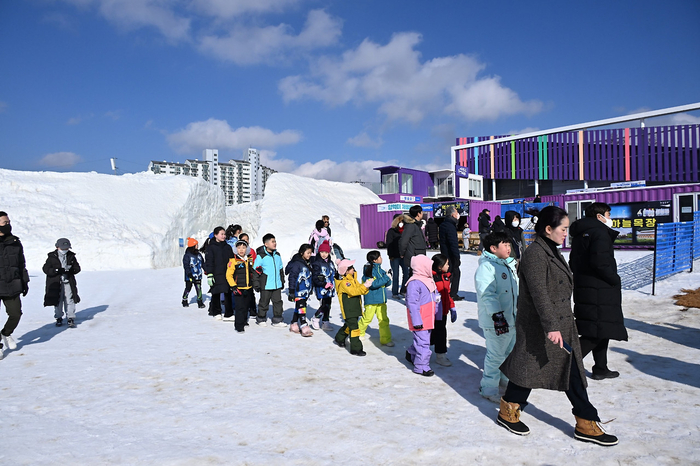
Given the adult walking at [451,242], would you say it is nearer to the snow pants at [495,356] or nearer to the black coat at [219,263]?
the black coat at [219,263]

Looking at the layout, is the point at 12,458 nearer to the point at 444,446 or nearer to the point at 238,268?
the point at 444,446

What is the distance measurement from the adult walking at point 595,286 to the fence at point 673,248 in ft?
22.7

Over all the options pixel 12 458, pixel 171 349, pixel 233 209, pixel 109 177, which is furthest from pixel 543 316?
pixel 233 209

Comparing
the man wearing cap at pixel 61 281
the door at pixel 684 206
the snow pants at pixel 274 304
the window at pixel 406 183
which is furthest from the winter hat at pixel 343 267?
the window at pixel 406 183

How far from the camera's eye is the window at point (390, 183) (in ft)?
129

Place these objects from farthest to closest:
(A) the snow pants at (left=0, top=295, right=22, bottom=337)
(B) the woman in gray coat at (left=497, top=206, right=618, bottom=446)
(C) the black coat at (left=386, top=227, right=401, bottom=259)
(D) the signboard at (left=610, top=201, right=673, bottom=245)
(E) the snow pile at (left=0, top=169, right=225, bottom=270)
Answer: (E) the snow pile at (left=0, top=169, right=225, bottom=270)
(D) the signboard at (left=610, top=201, right=673, bottom=245)
(C) the black coat at (left=386, top=227, right=401, bottom=259)
(A) the snow pants at (left=0, top=295, right=22, bottom=337)
(B) the woman in gray coat at (left=497, top=206, right=618, bottom=446)

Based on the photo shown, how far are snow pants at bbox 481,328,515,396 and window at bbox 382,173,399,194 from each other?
118ft

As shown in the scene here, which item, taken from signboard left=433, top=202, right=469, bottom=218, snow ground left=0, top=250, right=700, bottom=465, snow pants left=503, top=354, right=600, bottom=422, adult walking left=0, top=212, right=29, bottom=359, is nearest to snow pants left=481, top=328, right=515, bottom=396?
snow ground left=0, top=250, right=700, bottom=465

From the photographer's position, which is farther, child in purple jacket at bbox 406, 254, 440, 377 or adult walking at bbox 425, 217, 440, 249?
adult walking at bbox 425, 217, 440, 249

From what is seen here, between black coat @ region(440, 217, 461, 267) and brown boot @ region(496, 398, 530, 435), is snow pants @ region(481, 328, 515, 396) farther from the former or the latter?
black coat @ region(440, 217, 461, 267)

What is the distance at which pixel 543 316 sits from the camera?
2961 mm

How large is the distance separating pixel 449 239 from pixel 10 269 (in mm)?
6735

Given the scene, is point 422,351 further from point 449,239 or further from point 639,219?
point 639,219

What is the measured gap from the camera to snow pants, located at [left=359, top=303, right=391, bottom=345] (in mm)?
5773
